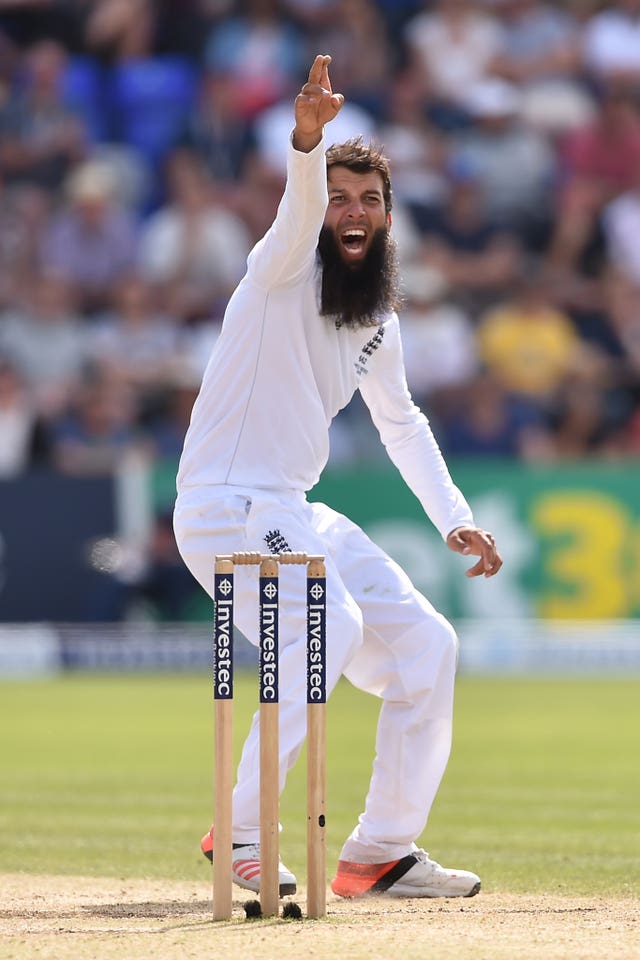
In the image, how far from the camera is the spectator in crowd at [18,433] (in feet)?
51.0

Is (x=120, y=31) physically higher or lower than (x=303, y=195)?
higher

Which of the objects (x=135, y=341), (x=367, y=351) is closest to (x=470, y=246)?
(x=135, y=341)

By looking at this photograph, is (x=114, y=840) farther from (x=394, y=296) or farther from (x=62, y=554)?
(x=62, y=554)

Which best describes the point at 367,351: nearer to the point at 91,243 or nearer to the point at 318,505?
the point at 318,505

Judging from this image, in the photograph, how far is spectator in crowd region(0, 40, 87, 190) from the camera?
729 inches

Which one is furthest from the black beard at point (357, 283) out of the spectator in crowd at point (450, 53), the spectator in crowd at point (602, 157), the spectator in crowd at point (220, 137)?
the spectator in crowd at point (450, 53)

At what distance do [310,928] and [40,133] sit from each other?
14795mm

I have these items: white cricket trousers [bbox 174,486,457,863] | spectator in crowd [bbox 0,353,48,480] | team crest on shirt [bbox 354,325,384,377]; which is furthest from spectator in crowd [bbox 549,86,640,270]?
white cricket trousers [bbox 174,486,457,863]

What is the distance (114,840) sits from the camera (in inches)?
295

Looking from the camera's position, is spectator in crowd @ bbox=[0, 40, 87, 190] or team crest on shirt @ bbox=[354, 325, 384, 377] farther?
spectator in crowd @ bbox=[0, 40, 87, 190]

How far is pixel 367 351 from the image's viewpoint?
19.6 ft

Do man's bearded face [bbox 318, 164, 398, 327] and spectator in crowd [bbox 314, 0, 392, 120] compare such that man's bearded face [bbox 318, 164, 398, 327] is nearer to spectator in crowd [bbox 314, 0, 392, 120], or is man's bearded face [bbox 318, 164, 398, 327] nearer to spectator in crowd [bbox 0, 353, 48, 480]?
spectator in crowd [bbox 0, 353, 48, 480]

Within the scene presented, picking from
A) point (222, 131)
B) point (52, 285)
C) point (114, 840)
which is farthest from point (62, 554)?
point (114, 840)

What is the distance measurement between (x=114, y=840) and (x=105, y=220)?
11248 mm
